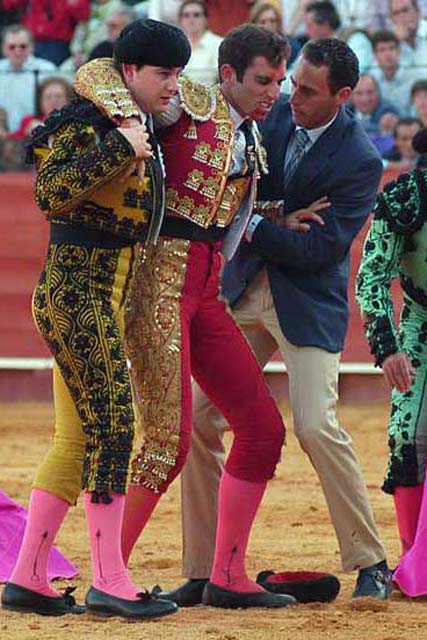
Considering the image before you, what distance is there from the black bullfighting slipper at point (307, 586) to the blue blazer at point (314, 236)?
67cm

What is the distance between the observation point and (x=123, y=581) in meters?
4.45

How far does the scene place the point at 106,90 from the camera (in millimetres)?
4316

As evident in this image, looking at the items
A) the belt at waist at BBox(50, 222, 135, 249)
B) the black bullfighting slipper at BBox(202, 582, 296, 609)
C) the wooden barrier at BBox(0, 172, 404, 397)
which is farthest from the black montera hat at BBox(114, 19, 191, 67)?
the wooden barrier at BBox(0, 172, 404, 397)

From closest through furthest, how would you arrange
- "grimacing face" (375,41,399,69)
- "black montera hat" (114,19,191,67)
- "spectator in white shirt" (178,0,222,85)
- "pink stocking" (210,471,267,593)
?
"black montera hat" (114,19,191,67), "pink stocking" (210,471,267,593), "grimacing face" (375,41,399,69), "spectator in white shirt" (178,0,222,85)

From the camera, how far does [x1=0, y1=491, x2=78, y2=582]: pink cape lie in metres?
5.25

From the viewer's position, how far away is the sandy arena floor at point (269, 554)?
14.2ft

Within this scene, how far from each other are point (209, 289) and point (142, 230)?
1.32ft

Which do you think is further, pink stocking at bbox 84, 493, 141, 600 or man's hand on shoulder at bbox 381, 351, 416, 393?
man's hand on shoulder at bbox 381, 351, 416, 393

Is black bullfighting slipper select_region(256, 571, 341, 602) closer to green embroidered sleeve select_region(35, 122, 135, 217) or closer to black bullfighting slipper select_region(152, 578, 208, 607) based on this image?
black bullfighting slipper select_region(152, 578, 208, 607)

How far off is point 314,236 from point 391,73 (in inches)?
247

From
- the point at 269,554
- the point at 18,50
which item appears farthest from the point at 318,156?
the point at 18,50

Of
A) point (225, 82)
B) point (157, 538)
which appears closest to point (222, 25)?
point (157, 538)

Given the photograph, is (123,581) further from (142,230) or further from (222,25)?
(222,25)

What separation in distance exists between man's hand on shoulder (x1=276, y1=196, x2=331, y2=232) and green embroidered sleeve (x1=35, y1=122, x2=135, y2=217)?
0.84 meters
